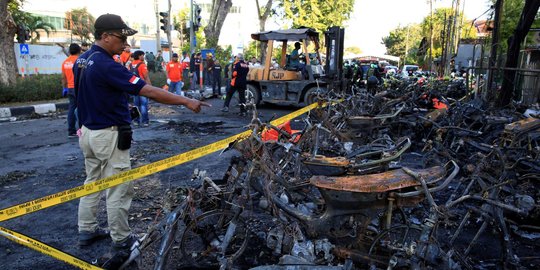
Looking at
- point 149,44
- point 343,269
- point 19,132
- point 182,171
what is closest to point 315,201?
point 343,269

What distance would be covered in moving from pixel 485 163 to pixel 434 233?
166 cm

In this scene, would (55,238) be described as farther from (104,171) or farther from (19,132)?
(19,132)

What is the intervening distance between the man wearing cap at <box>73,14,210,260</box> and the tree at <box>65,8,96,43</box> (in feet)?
127

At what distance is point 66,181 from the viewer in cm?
528

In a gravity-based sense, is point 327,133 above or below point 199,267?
above

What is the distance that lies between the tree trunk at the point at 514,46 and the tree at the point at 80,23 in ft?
122

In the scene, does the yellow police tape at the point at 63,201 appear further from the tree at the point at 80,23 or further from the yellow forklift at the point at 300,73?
the tree at the point at 80,23

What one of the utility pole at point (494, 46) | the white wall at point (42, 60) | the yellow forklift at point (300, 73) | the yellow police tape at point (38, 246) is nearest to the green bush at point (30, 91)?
the yellow forklift at point (300, 73)

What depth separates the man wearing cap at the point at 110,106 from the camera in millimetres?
2979

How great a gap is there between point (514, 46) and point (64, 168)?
33.2 feet

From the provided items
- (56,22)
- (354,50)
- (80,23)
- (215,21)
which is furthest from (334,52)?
(354,50)

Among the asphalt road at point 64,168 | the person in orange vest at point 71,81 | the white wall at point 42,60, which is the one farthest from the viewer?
the white wall at point 42,60

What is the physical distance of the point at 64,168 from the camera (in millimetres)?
5883

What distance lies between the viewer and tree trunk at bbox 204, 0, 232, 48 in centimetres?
2114
